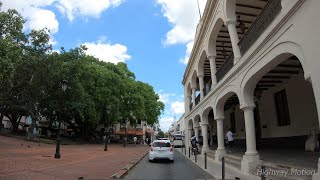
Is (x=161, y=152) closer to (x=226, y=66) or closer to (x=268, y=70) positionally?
(x=226, y=66)

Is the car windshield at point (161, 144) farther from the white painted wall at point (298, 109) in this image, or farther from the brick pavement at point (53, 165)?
the white painted wall at point (298, 109)

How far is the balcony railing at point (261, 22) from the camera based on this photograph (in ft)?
37.0

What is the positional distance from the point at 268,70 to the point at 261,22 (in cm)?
191

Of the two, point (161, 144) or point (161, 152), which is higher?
point (161, 144)

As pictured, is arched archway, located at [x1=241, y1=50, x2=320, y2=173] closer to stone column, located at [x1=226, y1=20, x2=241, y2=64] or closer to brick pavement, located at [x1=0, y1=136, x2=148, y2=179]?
stone column, located at [x1=226, y1=20, x2=241, y2=64]

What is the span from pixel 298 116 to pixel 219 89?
492 centimetres

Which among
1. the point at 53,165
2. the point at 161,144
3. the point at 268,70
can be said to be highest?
the point at 268,70

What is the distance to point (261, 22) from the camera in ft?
41.3

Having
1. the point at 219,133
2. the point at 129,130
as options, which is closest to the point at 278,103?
the point at 219,133

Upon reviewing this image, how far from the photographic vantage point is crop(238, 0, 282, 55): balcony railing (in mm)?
11270

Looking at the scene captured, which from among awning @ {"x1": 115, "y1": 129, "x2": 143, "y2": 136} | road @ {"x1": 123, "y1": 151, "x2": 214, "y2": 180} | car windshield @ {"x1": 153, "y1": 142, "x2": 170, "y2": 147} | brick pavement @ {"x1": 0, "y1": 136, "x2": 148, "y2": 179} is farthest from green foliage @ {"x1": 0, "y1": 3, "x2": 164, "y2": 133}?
awning @ {"x1": 115, "y1": 129, "x2": 143, "y2": 136}

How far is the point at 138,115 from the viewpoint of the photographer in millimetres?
50156

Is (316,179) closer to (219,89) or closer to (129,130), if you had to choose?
(219,89)

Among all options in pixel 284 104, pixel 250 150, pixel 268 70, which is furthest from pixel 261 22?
pixel 284 104
